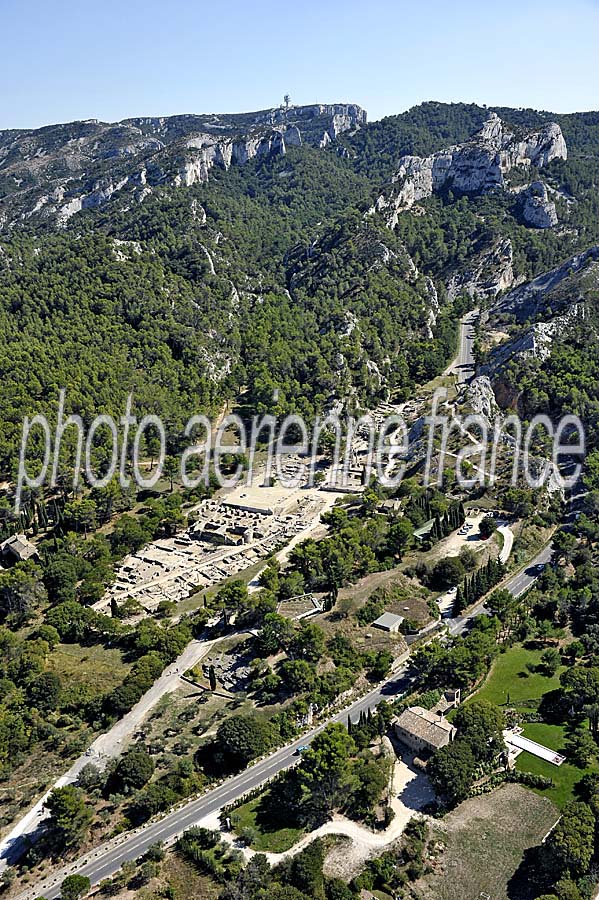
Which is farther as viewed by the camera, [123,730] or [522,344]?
[522,344]

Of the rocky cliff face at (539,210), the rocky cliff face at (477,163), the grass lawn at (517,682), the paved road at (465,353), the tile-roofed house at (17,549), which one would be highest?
the rocky cliff face at (477,163)

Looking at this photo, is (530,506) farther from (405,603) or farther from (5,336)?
(5,336)

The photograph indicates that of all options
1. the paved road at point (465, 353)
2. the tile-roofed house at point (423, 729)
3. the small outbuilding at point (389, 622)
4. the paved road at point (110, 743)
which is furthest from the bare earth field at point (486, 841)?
the paved road at point (465, 353)

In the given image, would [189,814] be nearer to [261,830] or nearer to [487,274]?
[261,830]

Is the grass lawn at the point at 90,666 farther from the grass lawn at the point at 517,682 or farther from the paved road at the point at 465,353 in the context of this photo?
the paved road at the point at 465,353

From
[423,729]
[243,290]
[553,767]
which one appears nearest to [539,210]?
[243,290]

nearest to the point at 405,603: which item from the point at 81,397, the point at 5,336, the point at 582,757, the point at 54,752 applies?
the point at 582,757
